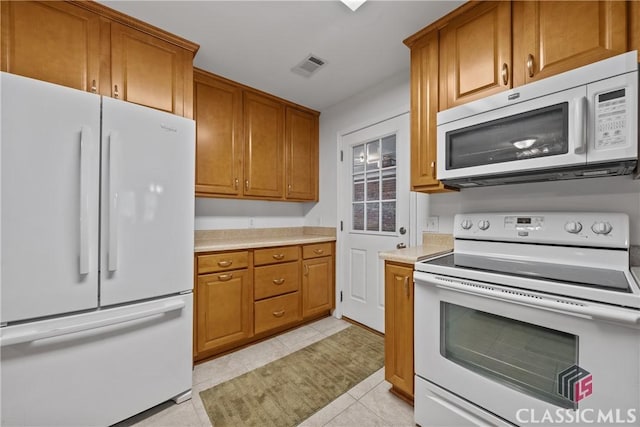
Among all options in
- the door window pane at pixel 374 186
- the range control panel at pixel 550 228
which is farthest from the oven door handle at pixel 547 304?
the door window pane at pixel 374 186

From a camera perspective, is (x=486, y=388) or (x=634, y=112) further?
(x=486, y=388)

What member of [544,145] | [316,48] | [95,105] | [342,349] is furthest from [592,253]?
[95,105]

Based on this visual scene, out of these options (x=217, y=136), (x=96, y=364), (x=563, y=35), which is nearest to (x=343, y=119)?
(x=217, y=136)

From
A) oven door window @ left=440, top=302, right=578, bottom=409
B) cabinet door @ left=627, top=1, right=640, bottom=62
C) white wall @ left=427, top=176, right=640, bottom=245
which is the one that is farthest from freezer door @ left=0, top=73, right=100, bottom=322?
cabinet door @ left=627, top=1, right=640, bottom=62

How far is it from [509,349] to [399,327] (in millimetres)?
571

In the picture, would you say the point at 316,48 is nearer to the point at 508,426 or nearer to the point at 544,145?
the point at 544,145

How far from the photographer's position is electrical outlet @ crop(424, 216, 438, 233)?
1990 mm

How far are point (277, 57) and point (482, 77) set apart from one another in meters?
1.52

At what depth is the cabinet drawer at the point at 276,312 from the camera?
7.48 feet

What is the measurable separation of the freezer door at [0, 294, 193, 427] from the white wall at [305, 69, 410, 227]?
1.86 metres

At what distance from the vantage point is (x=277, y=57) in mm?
2064

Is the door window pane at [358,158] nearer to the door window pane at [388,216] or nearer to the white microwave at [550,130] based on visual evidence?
the door window pane at [388,216]

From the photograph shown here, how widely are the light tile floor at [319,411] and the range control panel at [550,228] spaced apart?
3.74 ft

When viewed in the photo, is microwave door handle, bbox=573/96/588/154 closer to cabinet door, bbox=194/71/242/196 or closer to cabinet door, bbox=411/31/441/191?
cabinet door, bbox=411/31/441/191
